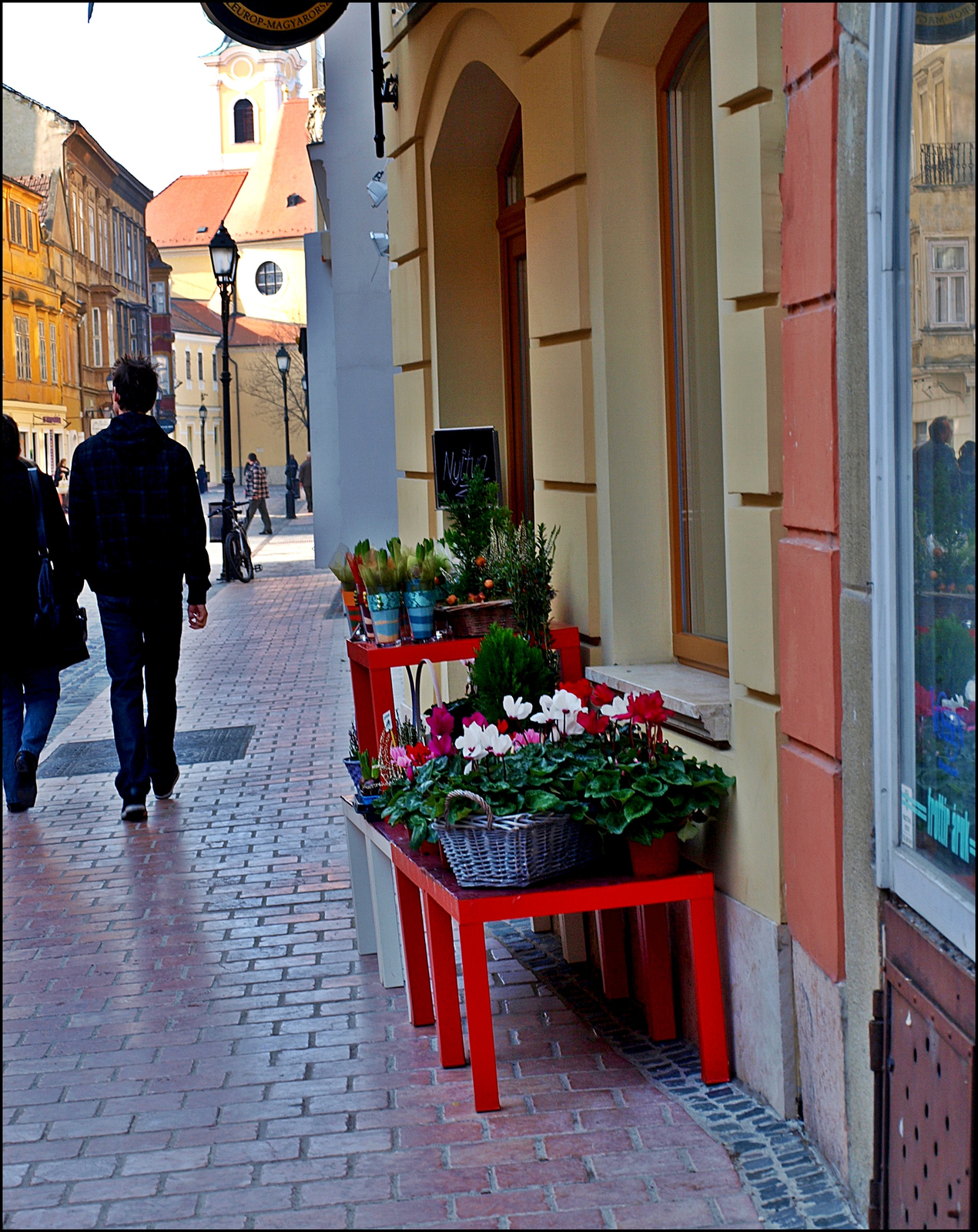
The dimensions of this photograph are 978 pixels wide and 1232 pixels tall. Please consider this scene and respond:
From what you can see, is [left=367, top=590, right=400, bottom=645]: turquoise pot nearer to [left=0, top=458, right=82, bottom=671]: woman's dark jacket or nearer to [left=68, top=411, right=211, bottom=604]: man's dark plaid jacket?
[left=68, top=411, right=211, bottom=604]: man's dark plaid jacket

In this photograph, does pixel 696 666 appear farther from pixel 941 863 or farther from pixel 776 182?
pixel 941 863

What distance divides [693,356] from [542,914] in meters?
1.95

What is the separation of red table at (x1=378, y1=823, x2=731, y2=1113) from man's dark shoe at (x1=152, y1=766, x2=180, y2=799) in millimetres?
3702

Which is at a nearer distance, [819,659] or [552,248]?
[819,659]

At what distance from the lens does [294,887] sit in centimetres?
632

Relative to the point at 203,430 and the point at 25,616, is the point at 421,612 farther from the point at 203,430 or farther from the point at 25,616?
the point at 203,430

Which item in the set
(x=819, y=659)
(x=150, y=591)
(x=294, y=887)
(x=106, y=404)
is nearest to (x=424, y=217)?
(x=150, y=591)

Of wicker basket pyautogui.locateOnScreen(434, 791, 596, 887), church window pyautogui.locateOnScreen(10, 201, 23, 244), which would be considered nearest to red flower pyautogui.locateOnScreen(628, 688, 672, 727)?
wicker basket pyautogui.locateOnScreen(434, 791, 596, 887)

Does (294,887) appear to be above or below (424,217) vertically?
below

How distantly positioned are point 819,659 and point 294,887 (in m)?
3.43

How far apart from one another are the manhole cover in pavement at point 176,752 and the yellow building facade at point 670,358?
4122mm

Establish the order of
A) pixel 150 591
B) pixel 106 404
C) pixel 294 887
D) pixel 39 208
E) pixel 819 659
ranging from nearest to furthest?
pixel 819 659
pixel 294 887
pixel 150 591
pixel 39 208
pixel 106 404

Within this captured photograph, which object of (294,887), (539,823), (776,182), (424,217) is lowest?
(294,887)

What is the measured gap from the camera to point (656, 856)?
4.08 metres
